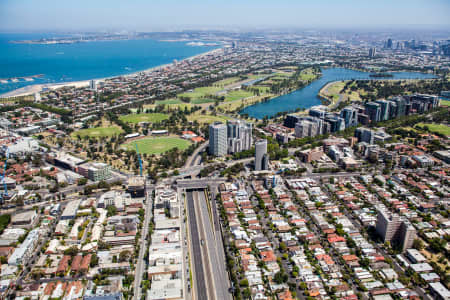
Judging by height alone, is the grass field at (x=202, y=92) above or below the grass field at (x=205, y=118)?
above

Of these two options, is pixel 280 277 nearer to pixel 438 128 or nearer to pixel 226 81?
pixel 438 128

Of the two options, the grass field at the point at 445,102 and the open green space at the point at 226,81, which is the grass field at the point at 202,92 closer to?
the open green space at the point at 226,81

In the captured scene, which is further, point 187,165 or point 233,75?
point 233,75

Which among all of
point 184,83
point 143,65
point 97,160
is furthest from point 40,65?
point 97,160

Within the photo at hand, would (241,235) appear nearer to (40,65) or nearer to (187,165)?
(187,165)

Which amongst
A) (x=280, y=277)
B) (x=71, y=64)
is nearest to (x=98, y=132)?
(x=280, y=277)

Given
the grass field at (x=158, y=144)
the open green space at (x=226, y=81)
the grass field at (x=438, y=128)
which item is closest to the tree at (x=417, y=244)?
the grass field at (x=158, y=144)
